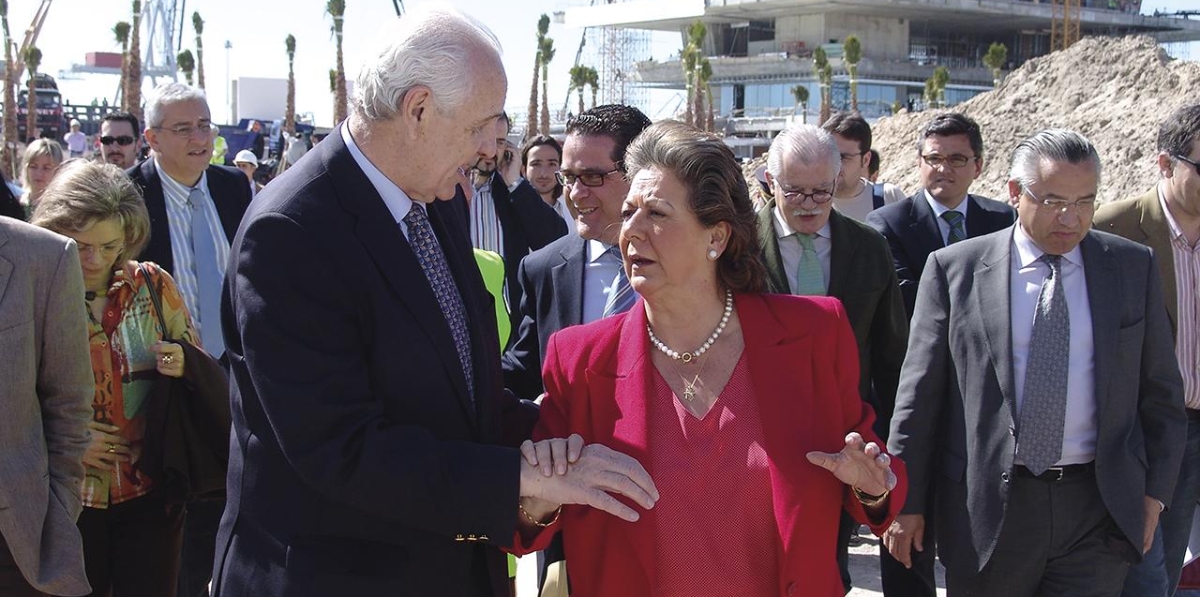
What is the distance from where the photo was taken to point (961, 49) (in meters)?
80.6

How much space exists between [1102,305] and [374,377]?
260 centimetres

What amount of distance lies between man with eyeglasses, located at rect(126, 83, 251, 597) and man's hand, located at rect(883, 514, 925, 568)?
3.09m

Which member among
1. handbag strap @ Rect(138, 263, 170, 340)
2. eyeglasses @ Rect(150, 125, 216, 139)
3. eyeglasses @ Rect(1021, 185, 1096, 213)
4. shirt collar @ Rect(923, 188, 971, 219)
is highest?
eyeglasses @ Rect(150, 125, 216, 139)

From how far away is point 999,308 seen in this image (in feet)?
12.8

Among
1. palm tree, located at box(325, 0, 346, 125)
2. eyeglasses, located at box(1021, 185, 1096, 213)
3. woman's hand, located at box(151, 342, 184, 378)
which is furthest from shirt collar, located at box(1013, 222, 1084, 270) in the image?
palm tree, located at box(325, 0, 346, 125)

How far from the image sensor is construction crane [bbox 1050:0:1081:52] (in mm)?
75312

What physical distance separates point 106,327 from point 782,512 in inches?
104

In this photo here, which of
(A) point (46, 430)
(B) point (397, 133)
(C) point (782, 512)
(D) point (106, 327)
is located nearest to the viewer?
(B) point (397, 133)

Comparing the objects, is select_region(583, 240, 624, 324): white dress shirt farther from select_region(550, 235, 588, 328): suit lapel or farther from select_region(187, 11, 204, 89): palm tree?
select_region(187, 11, 204, 89): palm tree

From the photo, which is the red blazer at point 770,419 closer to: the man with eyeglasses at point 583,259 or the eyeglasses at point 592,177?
the man with eyeglasses at point 583,259

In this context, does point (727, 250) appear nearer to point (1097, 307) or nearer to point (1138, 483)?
point (1097, 307)

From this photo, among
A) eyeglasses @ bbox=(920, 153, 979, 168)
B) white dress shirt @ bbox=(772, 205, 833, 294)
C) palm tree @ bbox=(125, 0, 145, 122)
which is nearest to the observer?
white dress shirt @ bbox=(772, 205, 833, 294)

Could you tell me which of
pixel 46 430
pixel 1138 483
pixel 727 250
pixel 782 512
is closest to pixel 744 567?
pixel 782 512

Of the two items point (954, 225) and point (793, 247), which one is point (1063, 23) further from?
point (793, 247)
